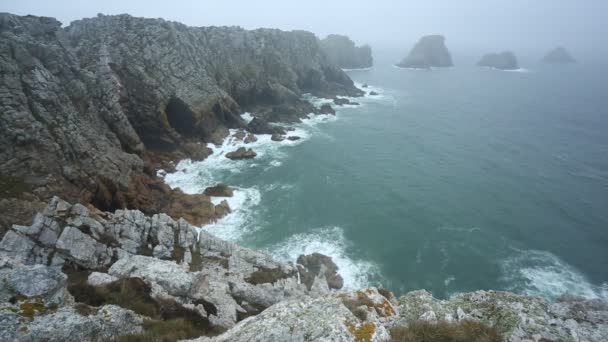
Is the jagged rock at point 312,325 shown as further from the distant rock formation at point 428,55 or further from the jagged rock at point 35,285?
the distant rock formation at point 428,55

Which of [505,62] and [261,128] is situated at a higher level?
[505,62]

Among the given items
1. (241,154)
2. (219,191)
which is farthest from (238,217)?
(241,154)

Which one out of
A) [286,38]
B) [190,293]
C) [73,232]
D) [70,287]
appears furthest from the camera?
[286,38]

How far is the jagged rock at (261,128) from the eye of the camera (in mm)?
65312

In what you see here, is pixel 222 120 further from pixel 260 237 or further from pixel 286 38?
pixel 286 38

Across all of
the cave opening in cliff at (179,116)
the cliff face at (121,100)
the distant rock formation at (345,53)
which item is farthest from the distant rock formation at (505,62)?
the cave opening in cliff at (179,116)

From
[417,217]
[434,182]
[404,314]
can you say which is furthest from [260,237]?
[434,182]

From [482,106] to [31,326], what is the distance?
4318 inches

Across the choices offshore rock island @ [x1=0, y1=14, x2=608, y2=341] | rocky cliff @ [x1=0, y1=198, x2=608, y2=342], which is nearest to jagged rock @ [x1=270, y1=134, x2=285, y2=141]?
offshore rock island @ [x1=0, y1=14, x2=608, y2=341]

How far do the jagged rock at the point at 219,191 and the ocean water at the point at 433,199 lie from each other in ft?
6.19

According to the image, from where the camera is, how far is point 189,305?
15.9 metres

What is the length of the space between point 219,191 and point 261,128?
1022 inches

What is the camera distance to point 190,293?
16.8 meters

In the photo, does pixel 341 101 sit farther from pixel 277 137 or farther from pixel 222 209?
pixel 222 209
